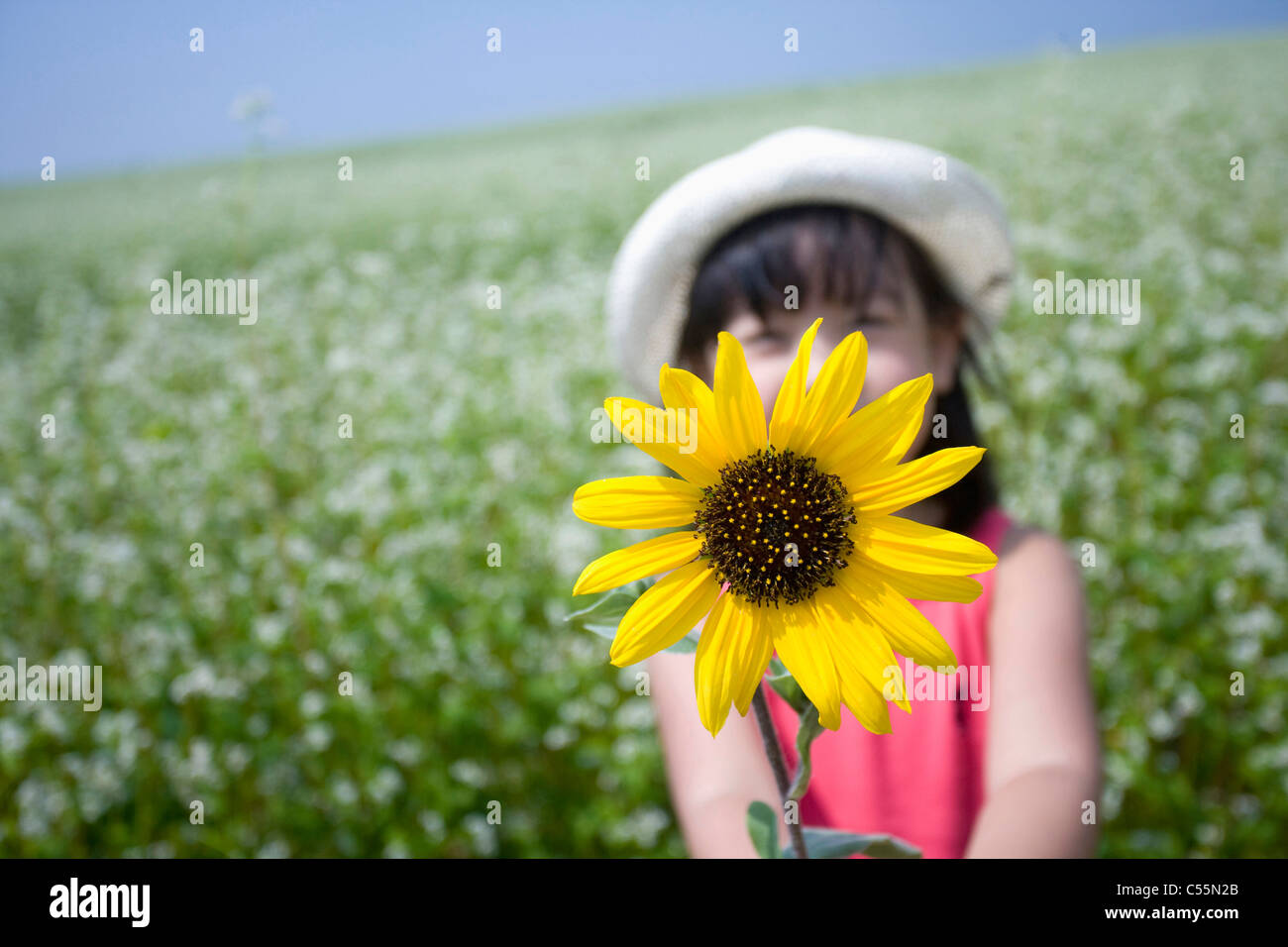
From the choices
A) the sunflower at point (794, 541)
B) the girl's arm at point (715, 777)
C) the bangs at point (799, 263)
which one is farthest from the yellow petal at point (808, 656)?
the bangs at point (799, 263)

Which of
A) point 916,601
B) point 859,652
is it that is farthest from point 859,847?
point 916,601

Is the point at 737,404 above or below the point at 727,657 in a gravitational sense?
above

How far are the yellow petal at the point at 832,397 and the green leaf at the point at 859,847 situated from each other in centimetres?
25

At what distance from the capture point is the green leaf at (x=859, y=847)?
51cm

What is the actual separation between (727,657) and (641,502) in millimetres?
87

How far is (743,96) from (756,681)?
17024mm

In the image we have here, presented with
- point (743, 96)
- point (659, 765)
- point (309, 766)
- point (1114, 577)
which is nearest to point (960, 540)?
point (659, 765)

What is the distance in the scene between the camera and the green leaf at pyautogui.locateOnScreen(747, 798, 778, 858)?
1.72ft

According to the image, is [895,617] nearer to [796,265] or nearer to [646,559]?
[646,559]

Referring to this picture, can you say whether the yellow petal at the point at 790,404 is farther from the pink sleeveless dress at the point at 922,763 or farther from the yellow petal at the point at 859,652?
the pink sleeveless dress at the point at 922,763

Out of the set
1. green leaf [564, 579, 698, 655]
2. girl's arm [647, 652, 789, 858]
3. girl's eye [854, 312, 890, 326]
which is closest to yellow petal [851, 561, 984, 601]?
green leaf [564, 579, 698, 655]

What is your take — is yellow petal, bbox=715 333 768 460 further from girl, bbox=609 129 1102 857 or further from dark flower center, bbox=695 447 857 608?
girl, bbox=609 129 1102 857

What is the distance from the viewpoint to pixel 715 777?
805 millimetres

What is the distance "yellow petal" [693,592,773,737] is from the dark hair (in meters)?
0.49
